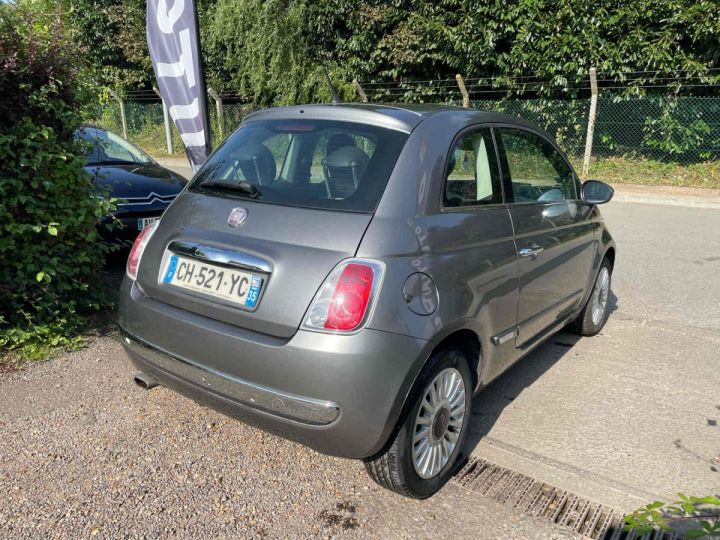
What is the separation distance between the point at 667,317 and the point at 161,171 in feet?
17.7

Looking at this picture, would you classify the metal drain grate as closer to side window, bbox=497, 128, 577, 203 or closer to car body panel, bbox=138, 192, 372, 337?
car body panel, bbox=138, 192, 372, 337

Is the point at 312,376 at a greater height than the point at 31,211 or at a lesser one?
lesser

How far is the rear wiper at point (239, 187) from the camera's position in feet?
9.16

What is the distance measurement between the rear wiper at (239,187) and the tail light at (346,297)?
28.0 inches

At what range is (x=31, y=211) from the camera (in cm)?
374

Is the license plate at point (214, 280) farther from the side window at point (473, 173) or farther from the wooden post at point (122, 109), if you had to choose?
the wooden post at point (122, 109)

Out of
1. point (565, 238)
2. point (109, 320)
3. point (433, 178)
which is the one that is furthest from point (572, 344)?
point (109, 320)

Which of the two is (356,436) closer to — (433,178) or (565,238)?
(433,178)

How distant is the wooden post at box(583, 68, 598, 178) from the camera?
12961 millimetres

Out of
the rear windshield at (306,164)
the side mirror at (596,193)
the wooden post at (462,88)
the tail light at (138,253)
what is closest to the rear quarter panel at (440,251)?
the rear windshield at (306,164)

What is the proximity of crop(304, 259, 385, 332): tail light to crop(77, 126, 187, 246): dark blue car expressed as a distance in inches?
123

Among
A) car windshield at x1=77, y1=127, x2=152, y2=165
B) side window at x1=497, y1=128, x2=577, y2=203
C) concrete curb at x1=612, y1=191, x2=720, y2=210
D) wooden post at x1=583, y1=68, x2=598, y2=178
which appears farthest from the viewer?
wooden post at x1=583, y1=68, x2=598, y2=178

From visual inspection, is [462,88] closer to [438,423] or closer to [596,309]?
[596,309]

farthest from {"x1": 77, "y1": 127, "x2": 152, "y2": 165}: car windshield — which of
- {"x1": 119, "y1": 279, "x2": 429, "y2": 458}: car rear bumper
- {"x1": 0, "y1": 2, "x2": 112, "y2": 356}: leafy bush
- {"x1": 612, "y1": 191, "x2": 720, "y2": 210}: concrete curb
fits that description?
{"x1": 612, "y1": 191, "x2": 720, "y2": 210}: concrete curb
